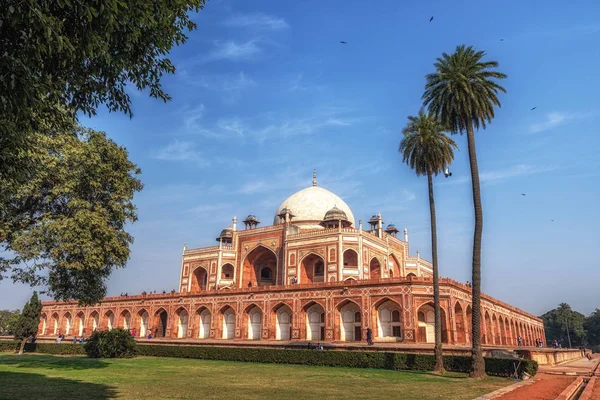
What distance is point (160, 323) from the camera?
47.6 metres

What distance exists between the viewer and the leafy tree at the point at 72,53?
6.43 m

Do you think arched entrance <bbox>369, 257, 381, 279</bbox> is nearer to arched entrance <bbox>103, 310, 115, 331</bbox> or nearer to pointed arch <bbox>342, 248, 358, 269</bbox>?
pointed arch <bbox>342, 248, 358, 269</bbox>

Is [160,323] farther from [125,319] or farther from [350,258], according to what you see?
[350,258]

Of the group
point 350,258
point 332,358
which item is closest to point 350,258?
point 350,258

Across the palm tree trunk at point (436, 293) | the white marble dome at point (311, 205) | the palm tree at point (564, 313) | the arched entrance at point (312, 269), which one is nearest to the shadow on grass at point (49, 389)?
the palm tree trunk at point (436, 293)

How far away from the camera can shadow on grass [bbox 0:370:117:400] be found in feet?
38.4

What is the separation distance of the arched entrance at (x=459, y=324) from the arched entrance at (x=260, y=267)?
22516 millimetres

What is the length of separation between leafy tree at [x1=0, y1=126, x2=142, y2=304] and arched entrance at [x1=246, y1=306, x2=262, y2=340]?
856 inches

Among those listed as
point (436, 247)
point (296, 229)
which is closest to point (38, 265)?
point (436, 247)

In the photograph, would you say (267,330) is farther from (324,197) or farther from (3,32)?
(3,32)

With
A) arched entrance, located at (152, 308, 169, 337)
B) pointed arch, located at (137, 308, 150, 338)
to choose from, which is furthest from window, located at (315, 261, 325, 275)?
pointed arch, located at (137, 308, 150, 338)

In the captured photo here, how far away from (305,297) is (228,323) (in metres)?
9.39

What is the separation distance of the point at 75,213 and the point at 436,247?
18.1 meters

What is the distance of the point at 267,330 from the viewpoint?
38.8 meters
